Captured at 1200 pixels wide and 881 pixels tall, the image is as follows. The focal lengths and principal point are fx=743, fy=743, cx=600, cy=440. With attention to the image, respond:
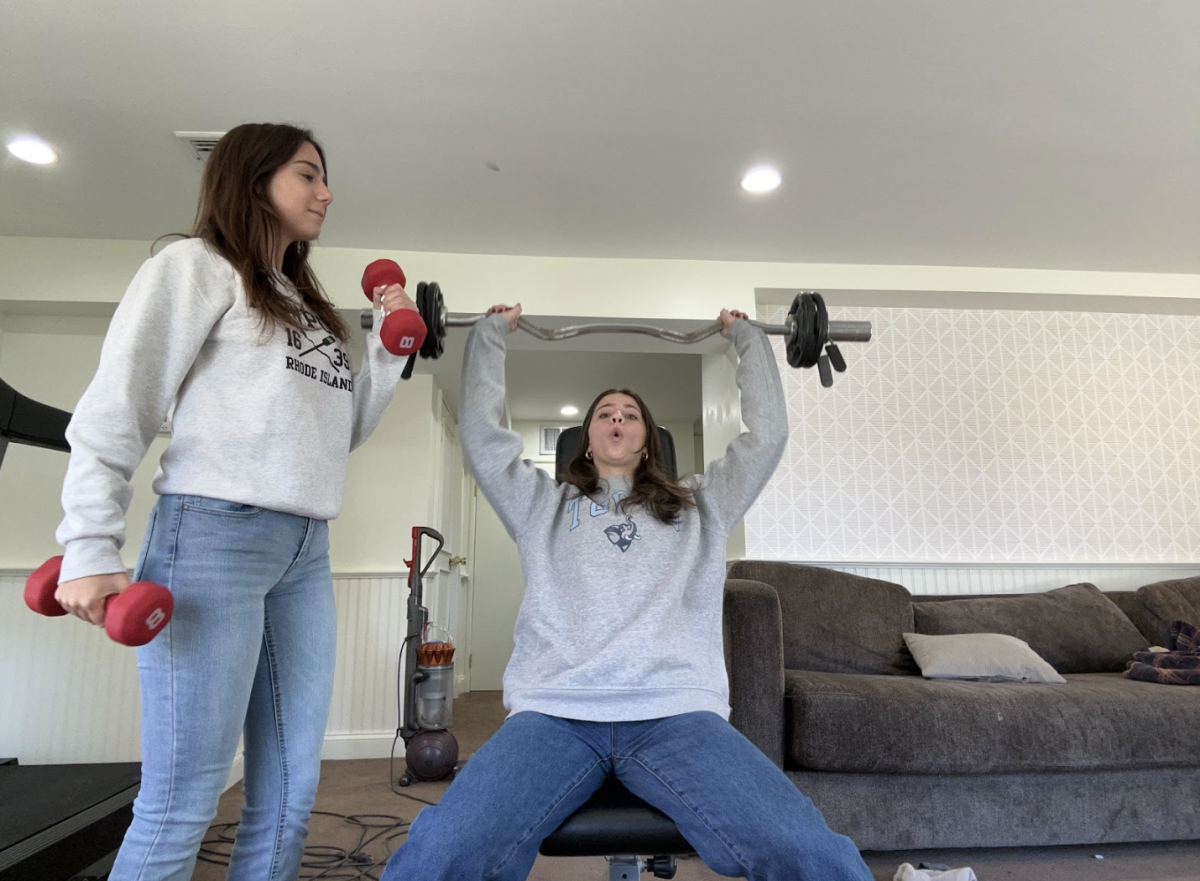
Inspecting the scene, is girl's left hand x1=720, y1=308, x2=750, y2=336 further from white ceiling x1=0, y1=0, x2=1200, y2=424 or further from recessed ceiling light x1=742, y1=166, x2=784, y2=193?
recessed ceiling light x1=742, y1=166, x2=784, y2=193

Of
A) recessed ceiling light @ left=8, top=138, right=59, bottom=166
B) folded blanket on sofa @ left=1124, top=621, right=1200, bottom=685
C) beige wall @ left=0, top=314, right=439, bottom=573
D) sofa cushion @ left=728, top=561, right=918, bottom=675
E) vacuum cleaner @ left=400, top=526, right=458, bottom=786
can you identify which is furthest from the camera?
beige wall @ left=0, top=314, right=439, bottom=573

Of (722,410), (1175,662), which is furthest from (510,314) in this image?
(1175,662)

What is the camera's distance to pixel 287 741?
0.99m

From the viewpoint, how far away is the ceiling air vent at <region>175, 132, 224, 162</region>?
2.37 meters

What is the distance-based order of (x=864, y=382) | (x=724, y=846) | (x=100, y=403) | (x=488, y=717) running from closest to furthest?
(x=100, y=403), (x=724, y=846), (x=864, y=382), (x=488, y=717)

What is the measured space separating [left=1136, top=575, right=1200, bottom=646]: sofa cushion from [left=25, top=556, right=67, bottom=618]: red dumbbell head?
10.9 ft

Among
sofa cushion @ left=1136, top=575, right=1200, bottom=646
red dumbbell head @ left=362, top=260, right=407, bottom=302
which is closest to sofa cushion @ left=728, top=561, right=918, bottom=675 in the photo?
sofa cushion @ left=1136, top=575, right=1200, bottom=646

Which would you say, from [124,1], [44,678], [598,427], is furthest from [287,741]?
[44,678]

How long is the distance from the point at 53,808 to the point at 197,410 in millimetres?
1335

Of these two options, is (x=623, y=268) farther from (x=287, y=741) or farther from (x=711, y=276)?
(x=287, y=741)

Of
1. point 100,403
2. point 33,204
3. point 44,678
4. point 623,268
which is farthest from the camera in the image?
point 623,268

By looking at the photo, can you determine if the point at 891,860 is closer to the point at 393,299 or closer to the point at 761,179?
the point at 393,299

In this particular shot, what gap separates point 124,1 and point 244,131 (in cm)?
122

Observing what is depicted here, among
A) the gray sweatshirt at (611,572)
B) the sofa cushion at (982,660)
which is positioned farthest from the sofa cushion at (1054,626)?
the gray sweatshirt at (611,572)
